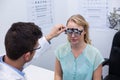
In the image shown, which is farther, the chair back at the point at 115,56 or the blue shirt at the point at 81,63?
the chair back at the point at 115,56

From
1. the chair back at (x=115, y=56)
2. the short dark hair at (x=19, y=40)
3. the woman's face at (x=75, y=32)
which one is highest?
the short dark hair at (x=19, y=40)

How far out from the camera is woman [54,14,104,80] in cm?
Answer: 183

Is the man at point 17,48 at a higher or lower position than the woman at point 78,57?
A: higher

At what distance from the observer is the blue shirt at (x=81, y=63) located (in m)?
1.85

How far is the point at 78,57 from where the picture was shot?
188cm

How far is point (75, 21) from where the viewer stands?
1.83 m

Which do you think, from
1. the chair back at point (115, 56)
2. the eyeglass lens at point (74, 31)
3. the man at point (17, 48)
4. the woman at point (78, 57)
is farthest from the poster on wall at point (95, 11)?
the man at point (17, 48)

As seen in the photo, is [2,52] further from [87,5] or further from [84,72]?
[87,5]

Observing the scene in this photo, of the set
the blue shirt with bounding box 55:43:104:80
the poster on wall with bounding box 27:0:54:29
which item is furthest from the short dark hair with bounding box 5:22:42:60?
the poster on wall with bounding box 27:0:54:29

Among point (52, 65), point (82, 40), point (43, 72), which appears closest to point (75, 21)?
point (82, 40)

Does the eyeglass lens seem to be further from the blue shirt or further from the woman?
the blue shirt

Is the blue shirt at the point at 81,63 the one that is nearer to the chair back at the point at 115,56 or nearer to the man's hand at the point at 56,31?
the man's hand at the point at 56,31

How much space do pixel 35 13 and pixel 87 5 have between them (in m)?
0.68

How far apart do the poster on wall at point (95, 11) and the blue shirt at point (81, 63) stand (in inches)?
32.0
